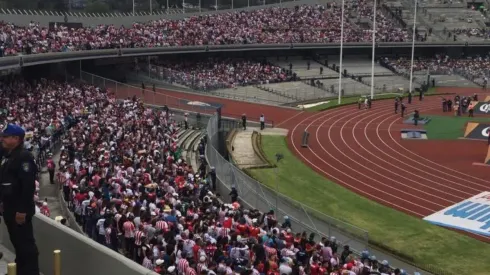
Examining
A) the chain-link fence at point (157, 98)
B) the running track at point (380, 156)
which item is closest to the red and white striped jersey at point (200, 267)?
the running track at point (380, 156)

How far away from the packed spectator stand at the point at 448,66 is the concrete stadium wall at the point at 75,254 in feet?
208

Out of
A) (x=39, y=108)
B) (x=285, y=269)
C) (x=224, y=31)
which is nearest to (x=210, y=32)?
(x=224, y=31)

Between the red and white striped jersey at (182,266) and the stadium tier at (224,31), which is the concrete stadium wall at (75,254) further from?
the stadium tier at (224,31)

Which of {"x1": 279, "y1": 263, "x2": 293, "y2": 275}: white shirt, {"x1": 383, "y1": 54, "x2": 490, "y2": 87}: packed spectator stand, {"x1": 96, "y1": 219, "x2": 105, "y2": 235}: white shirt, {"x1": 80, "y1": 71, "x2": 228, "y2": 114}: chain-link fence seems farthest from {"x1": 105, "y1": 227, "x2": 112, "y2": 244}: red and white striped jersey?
{"x1": 383, "y1": 54, "x2": 490, "y2": 87}: packed spectator stand

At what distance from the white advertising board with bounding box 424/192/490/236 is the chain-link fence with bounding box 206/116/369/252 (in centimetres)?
560

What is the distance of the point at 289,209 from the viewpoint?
20.7 metres

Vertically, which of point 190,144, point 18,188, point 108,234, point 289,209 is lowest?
point 289,209

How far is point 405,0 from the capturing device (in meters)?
84.4

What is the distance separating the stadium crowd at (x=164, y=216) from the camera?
39.5ft

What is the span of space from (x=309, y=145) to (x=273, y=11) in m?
38.9

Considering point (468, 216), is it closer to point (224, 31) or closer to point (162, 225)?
point (162, 225)

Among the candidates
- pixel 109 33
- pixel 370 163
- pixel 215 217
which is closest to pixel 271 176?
pixel 370 163

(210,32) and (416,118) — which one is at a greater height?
(210,32)

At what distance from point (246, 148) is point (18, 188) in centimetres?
2913
